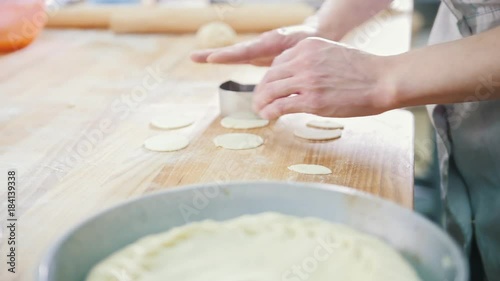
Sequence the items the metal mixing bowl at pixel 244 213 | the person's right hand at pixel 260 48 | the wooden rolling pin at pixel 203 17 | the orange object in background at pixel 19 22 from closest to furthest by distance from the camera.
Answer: the metal mixing bowl at pixel 244 213 < the person's right hand at pixel 260 48 < the orange object in background at pixel 19 22 < the wooden rolling pin at pixel 203 17

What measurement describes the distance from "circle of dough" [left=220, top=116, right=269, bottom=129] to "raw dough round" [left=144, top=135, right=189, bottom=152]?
0.37 feet

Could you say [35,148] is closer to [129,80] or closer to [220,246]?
[129,80]

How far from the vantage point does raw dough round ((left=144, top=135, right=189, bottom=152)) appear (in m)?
1.17

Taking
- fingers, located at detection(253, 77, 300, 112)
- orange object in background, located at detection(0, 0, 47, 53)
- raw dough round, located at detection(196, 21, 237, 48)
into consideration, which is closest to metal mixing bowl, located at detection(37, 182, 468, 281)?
fingers, located at detection(253, 77, 300, 112)

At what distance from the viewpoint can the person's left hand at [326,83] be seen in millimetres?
1031

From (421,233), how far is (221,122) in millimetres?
695

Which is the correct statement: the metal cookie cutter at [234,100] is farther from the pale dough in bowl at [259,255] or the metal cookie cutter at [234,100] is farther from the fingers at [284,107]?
the pale dough in bowl at [259,255]

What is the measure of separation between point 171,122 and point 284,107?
0.99 ft

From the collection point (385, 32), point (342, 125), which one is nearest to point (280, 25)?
point (385, 32)

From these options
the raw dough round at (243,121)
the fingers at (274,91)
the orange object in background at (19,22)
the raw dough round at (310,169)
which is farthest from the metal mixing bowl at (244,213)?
the orange object in background at (19,22)

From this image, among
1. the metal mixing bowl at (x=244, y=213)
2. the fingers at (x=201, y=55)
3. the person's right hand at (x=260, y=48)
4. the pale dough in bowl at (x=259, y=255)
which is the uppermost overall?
the person's right hand at (x=260, y=48)

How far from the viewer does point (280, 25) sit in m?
2.17

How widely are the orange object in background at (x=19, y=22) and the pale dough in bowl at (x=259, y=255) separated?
4.51 ft

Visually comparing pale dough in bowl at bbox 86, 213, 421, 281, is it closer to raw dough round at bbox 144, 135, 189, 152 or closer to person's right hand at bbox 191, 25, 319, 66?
raw dough round at bbox 144, 135, 189, 152
